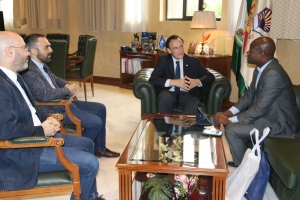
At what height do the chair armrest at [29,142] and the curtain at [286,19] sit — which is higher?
the curtain at [286,19]

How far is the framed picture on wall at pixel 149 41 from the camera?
6.01 meters

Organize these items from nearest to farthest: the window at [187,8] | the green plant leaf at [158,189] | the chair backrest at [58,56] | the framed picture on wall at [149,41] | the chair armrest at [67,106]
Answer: the green plant leaf at [158,189] < the chair armrest at [67,106] < the chair backrest at [58,56] < the window at [187,8] < the framed picture on wall at [149,41]

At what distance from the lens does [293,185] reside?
1.98 meters

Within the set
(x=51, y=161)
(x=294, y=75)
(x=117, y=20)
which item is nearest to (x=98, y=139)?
(x=51, y=161)

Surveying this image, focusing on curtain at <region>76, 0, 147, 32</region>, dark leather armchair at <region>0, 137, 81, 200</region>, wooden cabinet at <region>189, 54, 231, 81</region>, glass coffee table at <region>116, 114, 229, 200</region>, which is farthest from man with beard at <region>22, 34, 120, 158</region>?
curtain at <region>76, 0, 147, 32</region>

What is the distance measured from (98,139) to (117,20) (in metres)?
3.71

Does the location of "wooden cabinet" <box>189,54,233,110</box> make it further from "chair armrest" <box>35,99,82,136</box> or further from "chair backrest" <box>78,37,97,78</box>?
"chair armrest" <box>35,99,82,136</box>

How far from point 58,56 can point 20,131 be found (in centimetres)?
279

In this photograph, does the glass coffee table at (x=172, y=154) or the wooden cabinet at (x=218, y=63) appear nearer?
the glass coffee table at (x=172, y=154)

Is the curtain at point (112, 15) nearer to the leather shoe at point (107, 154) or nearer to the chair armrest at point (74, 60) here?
the chair armrest at point (74, 60)

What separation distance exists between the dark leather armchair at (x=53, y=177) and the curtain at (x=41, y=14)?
5.71 m

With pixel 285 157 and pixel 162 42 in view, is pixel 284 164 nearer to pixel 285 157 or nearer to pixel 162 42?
pixel 285 157

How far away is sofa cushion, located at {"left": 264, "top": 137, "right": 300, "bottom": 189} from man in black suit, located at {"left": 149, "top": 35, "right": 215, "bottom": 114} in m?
1.11

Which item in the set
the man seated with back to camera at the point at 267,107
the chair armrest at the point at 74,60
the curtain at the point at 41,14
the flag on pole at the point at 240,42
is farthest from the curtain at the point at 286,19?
the curtain at the point at 41,14
